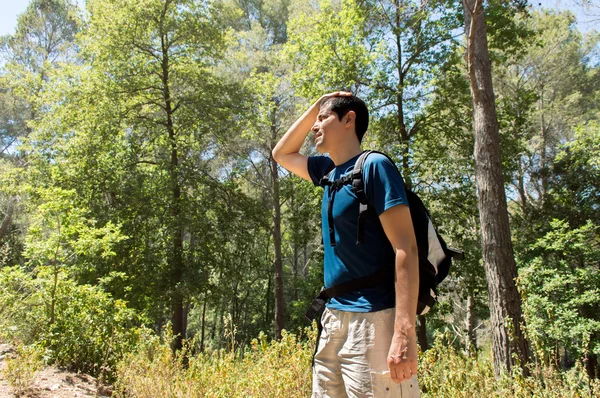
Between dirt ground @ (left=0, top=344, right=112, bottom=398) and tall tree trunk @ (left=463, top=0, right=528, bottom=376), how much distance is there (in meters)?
4.30

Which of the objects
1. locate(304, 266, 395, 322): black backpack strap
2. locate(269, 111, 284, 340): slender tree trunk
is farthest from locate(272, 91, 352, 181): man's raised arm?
locate(269, 111, 284, 340): slender tree trunk

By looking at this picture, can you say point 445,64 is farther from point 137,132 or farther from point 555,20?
point 555,20

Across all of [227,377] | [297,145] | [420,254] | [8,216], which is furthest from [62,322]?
[8,216]

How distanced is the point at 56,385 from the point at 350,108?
3759 mm

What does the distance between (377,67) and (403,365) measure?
10.9 meters

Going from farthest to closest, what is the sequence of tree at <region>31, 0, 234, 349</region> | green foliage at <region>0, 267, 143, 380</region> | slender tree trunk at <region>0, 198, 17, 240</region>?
1. slender tree trunk at <region>0, 198, 17, 240</region>
2. tree at <region>31, 0, 234, 349</region>
3. green foliage at <region>0, 267, 143, 380</region>

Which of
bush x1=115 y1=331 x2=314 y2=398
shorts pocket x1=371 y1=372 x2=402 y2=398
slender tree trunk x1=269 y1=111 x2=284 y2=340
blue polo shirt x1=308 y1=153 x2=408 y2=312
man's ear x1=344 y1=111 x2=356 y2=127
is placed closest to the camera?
shorts pocket x1=371 y1=372 x2=402 y2=398

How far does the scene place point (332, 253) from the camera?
65.6 inches

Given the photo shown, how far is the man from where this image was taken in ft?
4.52

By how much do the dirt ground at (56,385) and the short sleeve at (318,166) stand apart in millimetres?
3077

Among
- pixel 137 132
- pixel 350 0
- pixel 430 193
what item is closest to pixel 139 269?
pixel 137 132

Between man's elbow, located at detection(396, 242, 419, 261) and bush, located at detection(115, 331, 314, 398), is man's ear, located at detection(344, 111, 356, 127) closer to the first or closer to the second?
man's elbow, located at detection(396, 242, 419, 261)

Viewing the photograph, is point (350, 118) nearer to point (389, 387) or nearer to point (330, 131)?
point (330, 131)

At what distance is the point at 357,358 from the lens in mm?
1469
